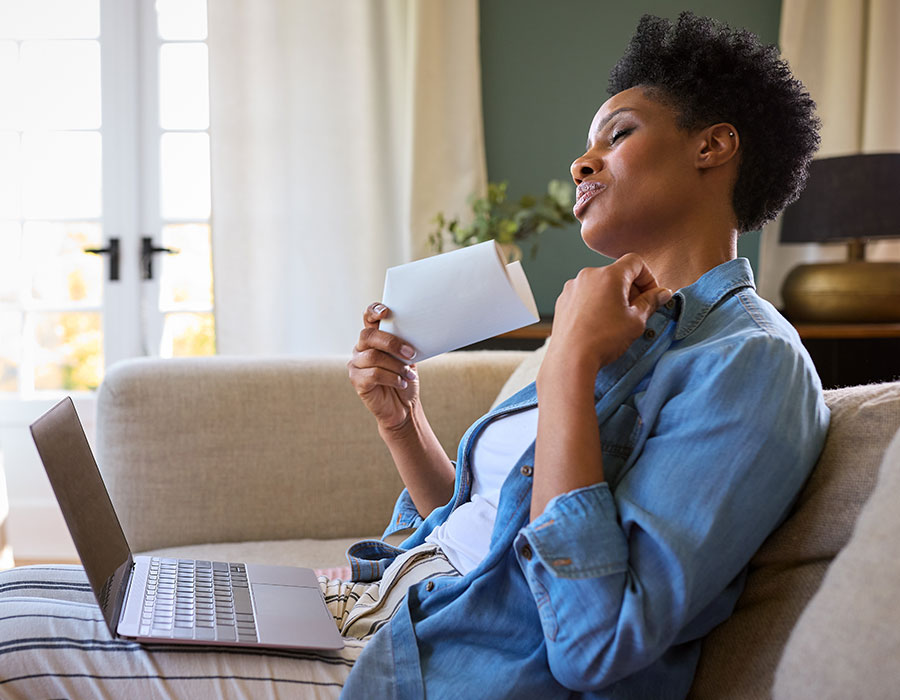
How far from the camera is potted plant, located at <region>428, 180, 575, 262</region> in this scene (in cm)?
257

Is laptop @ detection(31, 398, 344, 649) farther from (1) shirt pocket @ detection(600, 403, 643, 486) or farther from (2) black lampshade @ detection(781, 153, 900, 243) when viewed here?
(2) black lampshade @ detection(781, 153, 900, 243)

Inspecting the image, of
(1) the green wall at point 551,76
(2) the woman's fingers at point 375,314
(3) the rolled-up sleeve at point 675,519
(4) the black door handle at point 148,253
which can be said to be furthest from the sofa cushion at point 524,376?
(4) the black door handle at point 148,253

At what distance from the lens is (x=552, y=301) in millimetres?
3104

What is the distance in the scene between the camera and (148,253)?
3051mm

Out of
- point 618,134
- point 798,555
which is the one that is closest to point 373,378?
point 618,134

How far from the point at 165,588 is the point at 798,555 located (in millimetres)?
686

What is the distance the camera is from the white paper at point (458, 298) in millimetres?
939

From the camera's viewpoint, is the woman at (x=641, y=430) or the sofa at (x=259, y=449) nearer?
the woman at (x=641, y=430)

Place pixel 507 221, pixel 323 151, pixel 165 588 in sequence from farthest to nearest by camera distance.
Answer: pixel 323 151
pixel 507 221
pixel 165 588

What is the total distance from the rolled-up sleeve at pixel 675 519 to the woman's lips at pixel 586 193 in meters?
0.35

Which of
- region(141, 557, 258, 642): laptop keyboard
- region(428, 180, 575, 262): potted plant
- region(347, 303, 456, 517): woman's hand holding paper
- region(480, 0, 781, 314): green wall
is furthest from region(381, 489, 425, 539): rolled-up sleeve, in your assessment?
region(480, 0, 781, 314): green wall

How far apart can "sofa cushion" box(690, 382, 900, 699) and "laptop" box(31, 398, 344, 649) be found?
0.39 meters

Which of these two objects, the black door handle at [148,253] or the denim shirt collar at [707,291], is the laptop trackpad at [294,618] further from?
the black door handle at [148,253]

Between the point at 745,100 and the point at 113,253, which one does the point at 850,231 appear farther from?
the point at 113,253
